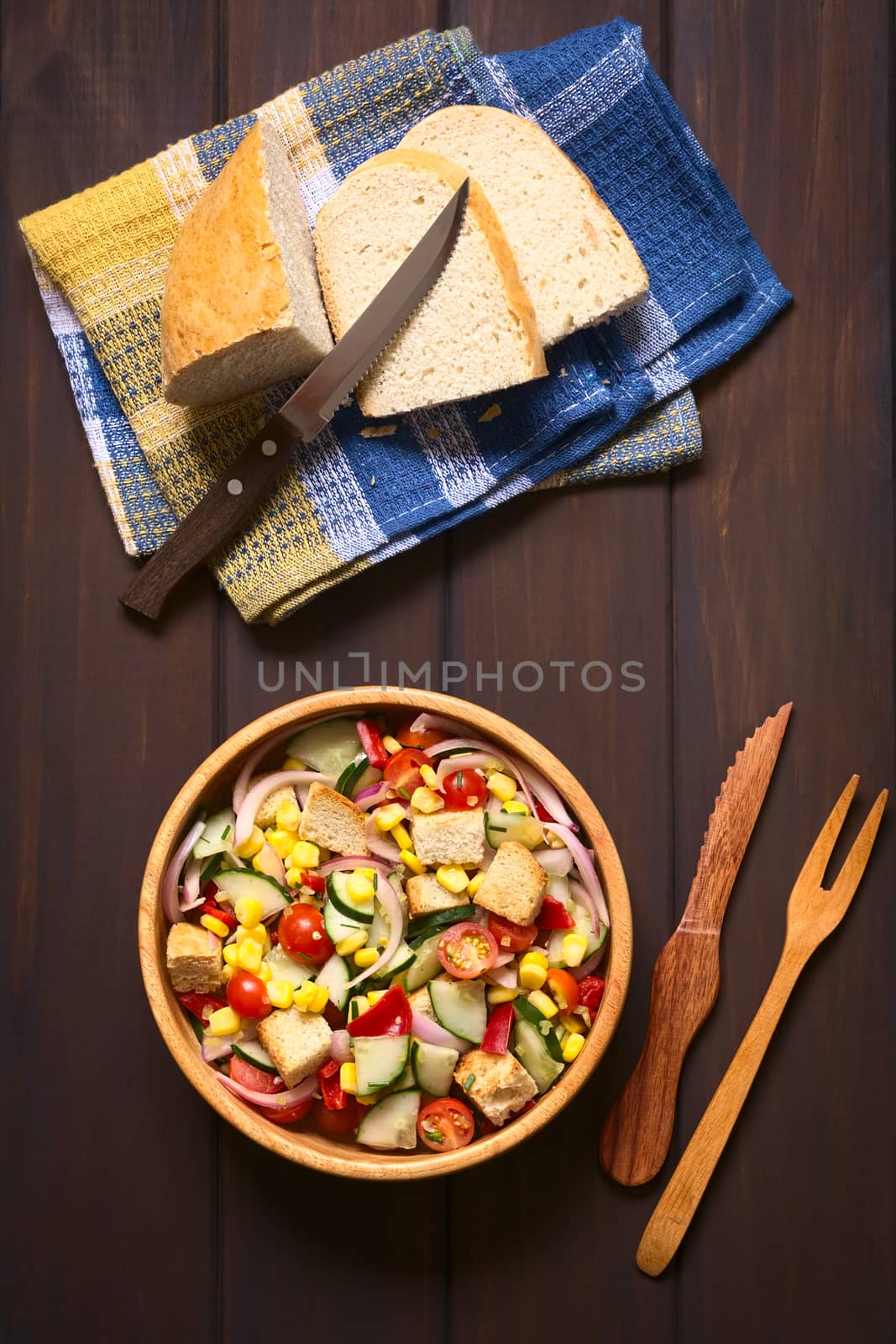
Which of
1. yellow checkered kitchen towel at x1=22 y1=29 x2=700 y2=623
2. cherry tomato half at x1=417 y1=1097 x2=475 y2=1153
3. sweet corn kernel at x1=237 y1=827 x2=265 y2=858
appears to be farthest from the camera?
yellow checkered kitchen towel at x1=22 y1=29 x2=700 y2=623

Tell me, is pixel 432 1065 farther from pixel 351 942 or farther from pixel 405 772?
pixel 405 772

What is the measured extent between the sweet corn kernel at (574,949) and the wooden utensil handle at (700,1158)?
56 centimetres

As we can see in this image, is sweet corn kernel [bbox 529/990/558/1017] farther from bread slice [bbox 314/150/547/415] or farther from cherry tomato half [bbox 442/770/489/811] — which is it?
bread slice [bbox 314/150/547/415]

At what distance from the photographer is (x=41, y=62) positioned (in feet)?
8.61

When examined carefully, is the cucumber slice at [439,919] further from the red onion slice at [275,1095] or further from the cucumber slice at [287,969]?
the red onion slice at [275,1095]

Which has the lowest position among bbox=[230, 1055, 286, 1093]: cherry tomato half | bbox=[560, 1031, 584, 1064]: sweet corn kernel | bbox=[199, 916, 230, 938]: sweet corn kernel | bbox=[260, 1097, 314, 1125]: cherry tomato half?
bbox=[260, 1097, 314, 1125]: cherry tomato half

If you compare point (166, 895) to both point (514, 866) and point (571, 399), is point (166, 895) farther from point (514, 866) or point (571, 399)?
point (571, 399)

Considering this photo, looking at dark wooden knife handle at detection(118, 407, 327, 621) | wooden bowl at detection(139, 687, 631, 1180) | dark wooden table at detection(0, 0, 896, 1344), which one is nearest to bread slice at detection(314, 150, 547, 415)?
dark wooden knife handle at detection(118, 407, 327, 621)

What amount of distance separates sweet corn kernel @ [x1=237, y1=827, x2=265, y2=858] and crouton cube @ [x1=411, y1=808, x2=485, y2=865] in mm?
364

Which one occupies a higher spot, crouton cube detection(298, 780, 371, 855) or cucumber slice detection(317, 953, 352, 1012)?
crouton cube detection(298, 780, 371, 855)

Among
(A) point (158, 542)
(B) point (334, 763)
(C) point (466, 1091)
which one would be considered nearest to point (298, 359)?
(A) point (158, 542)

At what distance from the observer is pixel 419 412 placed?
2525 millimetres

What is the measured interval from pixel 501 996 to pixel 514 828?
1.22ft

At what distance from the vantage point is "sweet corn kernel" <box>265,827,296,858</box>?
2396 mm
